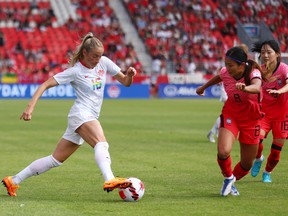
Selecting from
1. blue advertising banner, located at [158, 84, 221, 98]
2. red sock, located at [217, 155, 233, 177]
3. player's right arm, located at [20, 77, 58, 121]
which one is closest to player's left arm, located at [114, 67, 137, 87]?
player's right arm, located at [20, 77, 58, 121]

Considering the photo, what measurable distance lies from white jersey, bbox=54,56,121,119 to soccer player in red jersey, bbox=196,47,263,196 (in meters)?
1.72

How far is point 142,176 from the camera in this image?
13758mm

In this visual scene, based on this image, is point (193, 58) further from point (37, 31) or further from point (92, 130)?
point (92, 130)

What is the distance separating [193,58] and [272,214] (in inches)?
1719

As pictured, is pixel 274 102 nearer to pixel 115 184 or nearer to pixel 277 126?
pixel 277 126

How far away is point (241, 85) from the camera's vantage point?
1027 cm

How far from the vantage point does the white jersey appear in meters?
10.8

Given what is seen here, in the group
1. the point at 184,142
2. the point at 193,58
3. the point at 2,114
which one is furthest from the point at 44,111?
the point at 193,58

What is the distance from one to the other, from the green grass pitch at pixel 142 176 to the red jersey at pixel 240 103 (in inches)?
44.0

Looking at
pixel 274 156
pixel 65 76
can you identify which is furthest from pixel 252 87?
pixel 274 156

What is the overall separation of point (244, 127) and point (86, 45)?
245 centimetres

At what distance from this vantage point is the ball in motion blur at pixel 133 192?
10539 mm

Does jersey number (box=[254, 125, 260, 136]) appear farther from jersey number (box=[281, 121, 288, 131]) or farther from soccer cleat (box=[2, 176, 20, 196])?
soccer cleat (box=[2, 176, 20, 196])

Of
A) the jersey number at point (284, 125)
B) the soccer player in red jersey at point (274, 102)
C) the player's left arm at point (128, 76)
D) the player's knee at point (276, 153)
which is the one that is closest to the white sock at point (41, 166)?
the player's left arm at point (128, 76)
